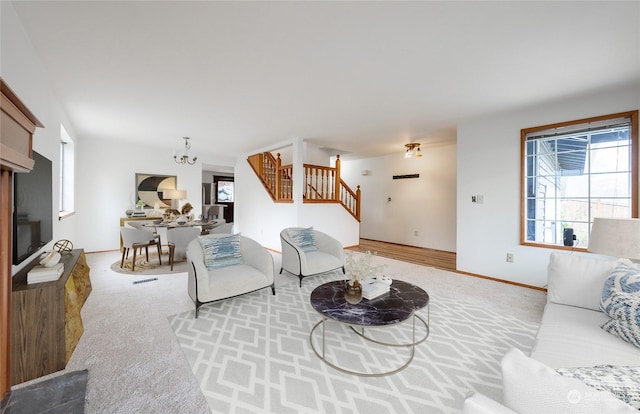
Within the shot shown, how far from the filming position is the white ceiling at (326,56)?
1.76 meters

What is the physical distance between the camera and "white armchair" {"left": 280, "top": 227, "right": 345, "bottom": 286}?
345cm

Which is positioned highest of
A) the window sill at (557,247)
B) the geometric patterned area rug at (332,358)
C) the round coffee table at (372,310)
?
the window sill at (557,247)

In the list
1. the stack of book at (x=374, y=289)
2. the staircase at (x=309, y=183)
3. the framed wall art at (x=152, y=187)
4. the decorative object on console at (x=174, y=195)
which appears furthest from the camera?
the framed wall art at (x=152, y=187)

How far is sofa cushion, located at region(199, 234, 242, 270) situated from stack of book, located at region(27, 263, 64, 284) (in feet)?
3.98

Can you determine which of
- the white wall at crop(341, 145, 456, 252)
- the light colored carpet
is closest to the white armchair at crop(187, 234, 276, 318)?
the light colored carpet

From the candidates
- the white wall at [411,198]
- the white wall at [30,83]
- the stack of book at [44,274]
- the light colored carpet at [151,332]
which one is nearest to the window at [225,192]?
the white wall at [411,198]

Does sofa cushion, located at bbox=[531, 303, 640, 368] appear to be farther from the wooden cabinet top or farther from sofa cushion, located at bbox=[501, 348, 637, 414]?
the wooden cabinet top

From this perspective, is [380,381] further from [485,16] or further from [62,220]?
[62,220]

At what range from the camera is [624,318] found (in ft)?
4.70

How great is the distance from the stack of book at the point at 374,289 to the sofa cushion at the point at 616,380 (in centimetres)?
141

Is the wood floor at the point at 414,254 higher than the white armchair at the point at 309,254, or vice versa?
the white armchair at the point at 309,254

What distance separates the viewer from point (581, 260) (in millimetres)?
1969

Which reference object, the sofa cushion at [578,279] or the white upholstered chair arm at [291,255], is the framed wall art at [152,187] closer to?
the white upholstered chair arm at [291,255]

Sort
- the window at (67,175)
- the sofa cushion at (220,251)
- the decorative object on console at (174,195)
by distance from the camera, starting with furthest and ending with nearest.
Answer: the decorative object on console at (174,195) → the window at (67,175) → the sofa cushion at (220,251)
